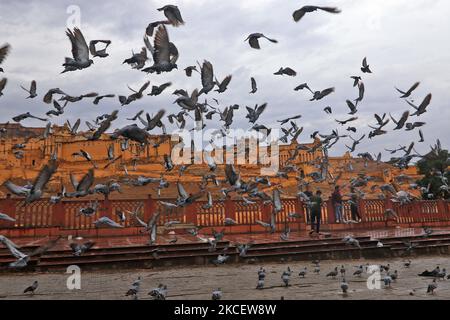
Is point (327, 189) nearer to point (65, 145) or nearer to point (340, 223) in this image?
point (340, 223)

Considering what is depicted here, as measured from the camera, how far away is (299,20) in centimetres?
696

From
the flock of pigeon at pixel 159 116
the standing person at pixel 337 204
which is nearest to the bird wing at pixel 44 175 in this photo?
the flock of pigeon at pixel 159 116

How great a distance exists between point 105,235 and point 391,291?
10848 millimetres

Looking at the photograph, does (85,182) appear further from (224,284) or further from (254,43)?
(254,43)

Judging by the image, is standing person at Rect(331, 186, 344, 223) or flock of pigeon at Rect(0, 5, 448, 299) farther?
standing person at Rect(331, 186, 344, 223)

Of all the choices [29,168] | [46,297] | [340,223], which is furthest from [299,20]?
[29,168]

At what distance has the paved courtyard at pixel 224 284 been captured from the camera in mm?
6141

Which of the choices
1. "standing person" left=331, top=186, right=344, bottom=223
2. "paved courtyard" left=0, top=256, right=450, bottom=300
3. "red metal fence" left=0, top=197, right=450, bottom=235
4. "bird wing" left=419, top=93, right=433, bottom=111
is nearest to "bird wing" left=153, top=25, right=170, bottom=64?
"paved courtyard" left=0, top=256, right=450, bottom=300

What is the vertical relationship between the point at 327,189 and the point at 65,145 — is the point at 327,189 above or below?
below

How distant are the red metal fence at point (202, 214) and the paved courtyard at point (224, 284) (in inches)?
168

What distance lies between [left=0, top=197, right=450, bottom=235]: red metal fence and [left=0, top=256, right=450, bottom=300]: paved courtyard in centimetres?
428

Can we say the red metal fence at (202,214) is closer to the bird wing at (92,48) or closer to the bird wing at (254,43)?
the bird wing at (92,48)

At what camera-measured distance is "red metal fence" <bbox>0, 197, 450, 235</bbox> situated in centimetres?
1446

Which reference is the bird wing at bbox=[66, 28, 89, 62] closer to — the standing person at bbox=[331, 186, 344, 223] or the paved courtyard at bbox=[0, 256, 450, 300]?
the paved courtyard at bbox=[0, 256, 450, 300]
